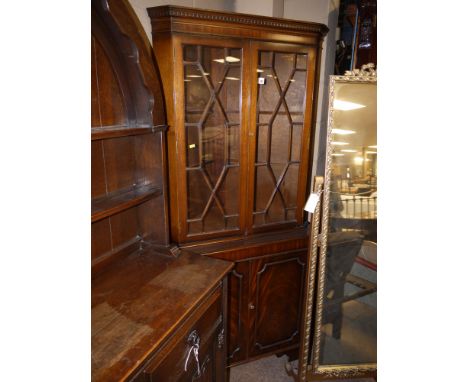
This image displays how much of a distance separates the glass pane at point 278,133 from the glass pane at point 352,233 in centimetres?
28

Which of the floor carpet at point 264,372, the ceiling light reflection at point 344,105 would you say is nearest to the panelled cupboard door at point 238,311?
the floor carpet at point 264,372

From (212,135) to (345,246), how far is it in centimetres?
92

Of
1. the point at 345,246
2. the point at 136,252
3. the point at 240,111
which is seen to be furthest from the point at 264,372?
the point at 240,111

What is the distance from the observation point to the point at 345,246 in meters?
1.85

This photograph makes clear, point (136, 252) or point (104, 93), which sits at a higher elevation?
point (104, 93)

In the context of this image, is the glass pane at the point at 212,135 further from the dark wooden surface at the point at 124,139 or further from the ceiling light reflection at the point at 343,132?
the ceiling light reflection at the point at 343,132

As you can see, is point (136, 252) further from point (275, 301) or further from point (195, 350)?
point (275, 301)

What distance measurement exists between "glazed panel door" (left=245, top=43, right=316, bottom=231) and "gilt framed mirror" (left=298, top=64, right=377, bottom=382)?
255 mm
